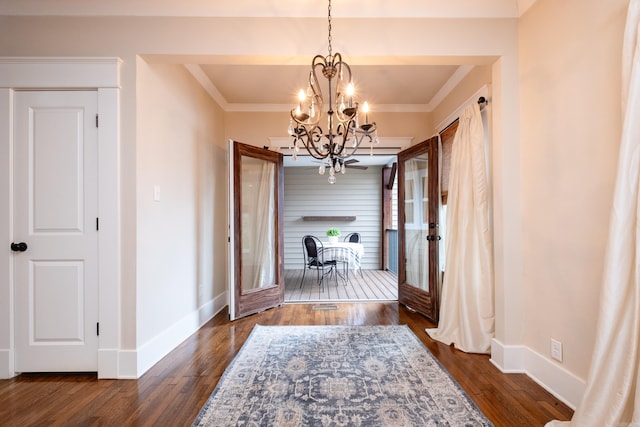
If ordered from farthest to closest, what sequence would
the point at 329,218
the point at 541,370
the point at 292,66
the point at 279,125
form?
the point at 329,218 → the point at 279,125 → the point at 292,66 → the point at 541,370

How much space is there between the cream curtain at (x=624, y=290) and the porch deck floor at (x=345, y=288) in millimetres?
3118

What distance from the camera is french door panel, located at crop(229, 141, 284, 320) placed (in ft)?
11.8

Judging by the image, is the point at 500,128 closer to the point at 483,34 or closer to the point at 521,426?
the point at 483,34

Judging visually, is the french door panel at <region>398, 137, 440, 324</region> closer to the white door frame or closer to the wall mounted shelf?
the white door frame

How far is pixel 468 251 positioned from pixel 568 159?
3.78ft

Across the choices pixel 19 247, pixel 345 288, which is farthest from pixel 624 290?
pixel 345 288

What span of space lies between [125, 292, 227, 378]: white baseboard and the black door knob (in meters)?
1.04

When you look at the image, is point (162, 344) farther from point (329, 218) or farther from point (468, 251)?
point (329, 218)

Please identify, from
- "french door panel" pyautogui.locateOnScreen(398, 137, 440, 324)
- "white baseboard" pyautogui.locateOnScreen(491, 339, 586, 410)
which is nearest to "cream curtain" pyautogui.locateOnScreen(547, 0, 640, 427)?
"white baseboard" pyautogui.locateOnScreen(491, 339, 586, 410)

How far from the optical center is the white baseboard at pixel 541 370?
1.87m

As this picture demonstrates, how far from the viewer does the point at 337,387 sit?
2057mm

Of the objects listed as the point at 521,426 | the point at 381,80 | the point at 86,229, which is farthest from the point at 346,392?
the point at 381,80

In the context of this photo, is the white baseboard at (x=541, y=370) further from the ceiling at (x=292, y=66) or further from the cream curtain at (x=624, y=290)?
the ceiling at (x=292, y=66)

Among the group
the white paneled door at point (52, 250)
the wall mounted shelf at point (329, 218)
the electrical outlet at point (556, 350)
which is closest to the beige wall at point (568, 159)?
the electrical outlet at point (556, 350)
